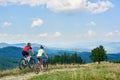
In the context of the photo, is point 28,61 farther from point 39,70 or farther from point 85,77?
point 85,77

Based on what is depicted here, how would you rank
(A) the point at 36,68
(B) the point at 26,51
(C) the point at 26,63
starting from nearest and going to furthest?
1. (A) the point at 36,68
2. (B) the point at 26,51
3. (C) the point at 26,63

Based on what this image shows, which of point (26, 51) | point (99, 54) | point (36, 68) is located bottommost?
point (36, 68)

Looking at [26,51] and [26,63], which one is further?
[26,63]

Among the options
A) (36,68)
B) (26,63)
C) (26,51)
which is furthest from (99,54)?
(36,68)

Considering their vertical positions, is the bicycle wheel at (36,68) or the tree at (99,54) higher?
the tree at (99,54)

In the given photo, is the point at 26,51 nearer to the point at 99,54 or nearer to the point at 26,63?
the point at 26,63

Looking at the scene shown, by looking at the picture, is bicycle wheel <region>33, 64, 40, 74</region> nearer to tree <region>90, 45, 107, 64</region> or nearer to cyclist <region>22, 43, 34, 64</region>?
cyclist <region>22, 43, 34, 64</region>

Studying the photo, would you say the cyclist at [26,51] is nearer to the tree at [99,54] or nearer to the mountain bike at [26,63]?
the mountain bike at [26,63]

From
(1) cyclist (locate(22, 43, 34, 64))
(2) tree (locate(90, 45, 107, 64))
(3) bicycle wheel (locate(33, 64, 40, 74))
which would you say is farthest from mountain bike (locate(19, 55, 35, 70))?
(2) tree (locate(90, 45, 107, 64))

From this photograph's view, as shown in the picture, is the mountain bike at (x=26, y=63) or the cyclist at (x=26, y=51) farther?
the mountain bike at (x=26, y=63)

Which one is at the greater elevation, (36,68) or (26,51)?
(26,51)

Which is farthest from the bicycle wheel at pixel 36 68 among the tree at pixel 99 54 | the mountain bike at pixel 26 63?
the tree at pixel 99 54

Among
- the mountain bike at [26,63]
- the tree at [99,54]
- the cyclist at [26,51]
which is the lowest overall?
the mountain bike at [26,63]

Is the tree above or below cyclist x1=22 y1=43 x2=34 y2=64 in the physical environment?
above
